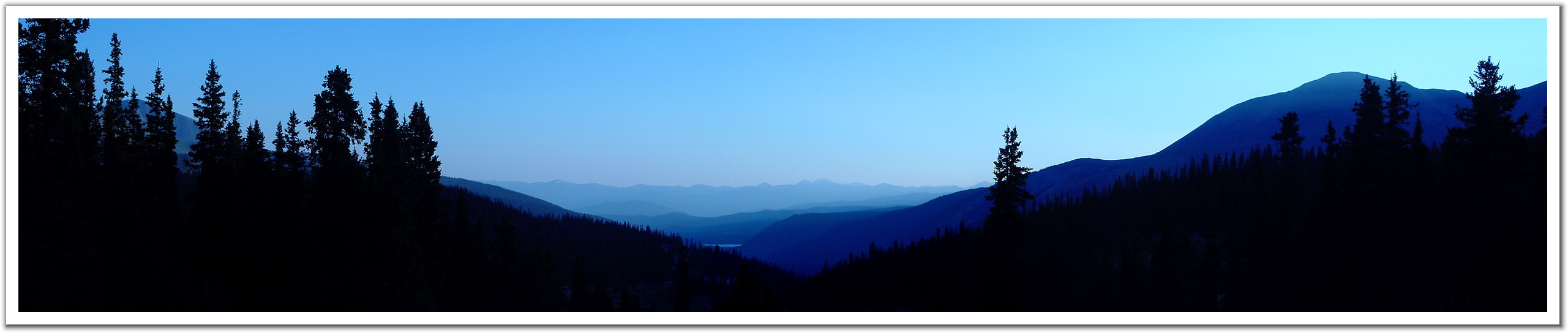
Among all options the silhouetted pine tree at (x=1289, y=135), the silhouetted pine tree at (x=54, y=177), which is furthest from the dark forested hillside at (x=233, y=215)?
the silhouetted pine tree at (x=1289, y=135)

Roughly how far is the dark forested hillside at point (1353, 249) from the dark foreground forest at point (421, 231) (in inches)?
3.8

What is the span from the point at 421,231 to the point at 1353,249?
99.4 ft

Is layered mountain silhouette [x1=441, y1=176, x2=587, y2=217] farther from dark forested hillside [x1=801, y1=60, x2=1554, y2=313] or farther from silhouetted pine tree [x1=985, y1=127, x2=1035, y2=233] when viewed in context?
silhouetted pine tree [x1=985, y1=127, x2=1035, y2=233]

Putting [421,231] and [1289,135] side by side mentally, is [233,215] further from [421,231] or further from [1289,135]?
[1289,135]

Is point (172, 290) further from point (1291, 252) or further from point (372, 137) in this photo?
point (1291, 252)

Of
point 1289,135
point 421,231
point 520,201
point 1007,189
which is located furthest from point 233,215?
point 520,201

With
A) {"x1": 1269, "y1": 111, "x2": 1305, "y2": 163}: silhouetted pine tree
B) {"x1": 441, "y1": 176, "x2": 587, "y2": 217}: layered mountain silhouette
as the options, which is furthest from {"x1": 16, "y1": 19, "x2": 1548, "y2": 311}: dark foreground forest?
{"x1": 441, "y1": 176, "x2": 587, "y2": 217}: layered mountain silhouette

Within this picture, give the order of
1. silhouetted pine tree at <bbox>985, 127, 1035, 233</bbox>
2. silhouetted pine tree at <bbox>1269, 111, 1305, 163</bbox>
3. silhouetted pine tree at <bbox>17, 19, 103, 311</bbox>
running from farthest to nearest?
silhouetted pine tree at <bbox>1269, 111, 1305, 163</bbox>
silhouetted pine tree at <bbox>985, 127, 1035, 233</bbox>
silhouetted pine tree at <bbox>17, 19, 103, 311</bbox>

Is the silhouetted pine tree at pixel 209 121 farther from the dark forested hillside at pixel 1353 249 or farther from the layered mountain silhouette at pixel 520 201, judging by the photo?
the layered mountain silhouette at pixel 520 201

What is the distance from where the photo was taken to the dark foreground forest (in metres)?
17.9

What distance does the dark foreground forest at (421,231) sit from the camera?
704 inches

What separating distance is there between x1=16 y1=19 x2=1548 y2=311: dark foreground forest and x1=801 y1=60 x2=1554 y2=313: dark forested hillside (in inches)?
3.8
